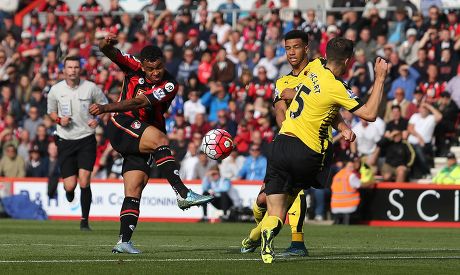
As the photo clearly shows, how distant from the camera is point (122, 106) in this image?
12.8 meters

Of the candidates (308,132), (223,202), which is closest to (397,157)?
(223,202)

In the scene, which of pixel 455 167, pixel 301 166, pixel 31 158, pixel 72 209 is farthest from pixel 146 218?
pixel 301 166

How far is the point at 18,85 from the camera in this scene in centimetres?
3180

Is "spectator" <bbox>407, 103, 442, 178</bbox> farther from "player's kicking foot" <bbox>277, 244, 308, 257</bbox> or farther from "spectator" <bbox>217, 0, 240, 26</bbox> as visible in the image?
"player's kicking foot" <bbox>277, 244, 308, 257</bbox>

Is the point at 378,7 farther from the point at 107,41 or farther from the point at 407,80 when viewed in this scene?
the point at 107,41

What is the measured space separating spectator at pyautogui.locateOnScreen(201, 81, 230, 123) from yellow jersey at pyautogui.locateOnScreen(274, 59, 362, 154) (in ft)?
54.8

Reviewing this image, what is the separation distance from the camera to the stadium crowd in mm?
25891

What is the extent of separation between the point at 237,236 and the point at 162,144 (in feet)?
16.1

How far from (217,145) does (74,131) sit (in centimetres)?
511

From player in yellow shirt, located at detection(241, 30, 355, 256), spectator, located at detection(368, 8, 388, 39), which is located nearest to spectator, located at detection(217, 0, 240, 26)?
spectator, located at detection(368, 8, 388, 39)

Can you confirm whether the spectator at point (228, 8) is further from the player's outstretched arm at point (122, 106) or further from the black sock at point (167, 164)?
the player's outstretched arm at point (122, 106)

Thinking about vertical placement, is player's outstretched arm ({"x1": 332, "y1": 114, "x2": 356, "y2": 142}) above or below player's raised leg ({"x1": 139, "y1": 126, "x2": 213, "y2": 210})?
above

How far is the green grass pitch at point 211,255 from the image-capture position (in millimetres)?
10695

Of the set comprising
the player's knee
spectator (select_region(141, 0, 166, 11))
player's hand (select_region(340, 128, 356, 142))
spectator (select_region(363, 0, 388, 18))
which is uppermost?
spectator (select_region(141, 0, 166, 11))
